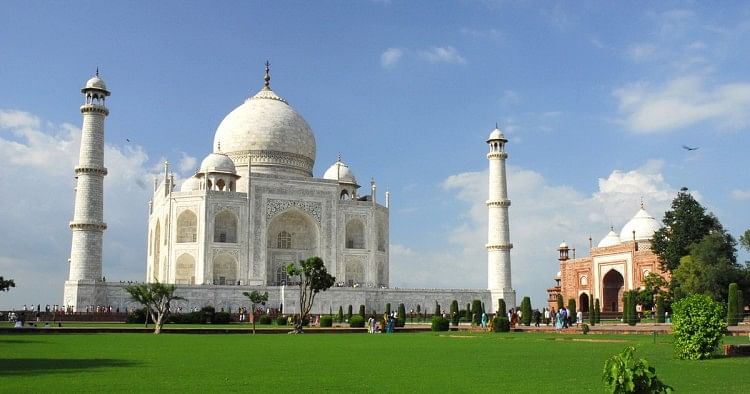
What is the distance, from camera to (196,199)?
1401 inches

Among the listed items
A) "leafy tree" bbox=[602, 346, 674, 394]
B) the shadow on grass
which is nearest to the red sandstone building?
the shadow on grass

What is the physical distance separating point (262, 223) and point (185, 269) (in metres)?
3.89

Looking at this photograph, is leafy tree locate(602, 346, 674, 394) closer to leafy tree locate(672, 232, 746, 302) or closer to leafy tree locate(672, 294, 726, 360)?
leafy tree locate(672, 294, 726, 360)

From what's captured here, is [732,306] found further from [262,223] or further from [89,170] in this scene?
[89,170]

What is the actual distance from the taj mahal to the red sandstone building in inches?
239

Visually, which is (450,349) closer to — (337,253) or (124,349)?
(124,349)

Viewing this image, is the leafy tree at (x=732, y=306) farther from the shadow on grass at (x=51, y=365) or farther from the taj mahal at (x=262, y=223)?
the shadow on grass at (x=51, y=365)

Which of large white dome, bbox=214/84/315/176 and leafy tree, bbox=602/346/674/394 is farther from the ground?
large white dome, bbox=214/84/315/176

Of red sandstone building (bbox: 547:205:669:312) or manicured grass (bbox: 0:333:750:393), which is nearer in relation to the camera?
manicured grass (bbox: 0:333:750:393)

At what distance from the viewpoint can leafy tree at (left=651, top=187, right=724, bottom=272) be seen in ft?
100

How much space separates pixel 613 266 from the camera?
3981 centimetres

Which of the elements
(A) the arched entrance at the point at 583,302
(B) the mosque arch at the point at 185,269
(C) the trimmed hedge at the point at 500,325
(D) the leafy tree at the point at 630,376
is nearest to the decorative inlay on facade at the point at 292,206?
(B) the mosque arch at the point at 185,269

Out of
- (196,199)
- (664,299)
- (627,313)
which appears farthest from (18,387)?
(196,199)

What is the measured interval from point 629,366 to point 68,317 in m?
26.1
